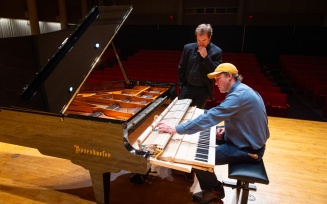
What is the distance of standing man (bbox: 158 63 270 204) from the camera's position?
169cm

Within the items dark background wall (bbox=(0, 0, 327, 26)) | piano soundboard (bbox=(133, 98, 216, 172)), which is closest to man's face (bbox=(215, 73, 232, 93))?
piano soundboard (bbox=(133, 98, 216, 172))

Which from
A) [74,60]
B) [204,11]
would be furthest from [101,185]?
[204,11]

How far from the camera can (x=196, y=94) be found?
276cm

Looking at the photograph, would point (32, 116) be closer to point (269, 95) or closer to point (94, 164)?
point (94, 164)

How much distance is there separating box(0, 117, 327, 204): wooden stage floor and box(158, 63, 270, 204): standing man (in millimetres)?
625

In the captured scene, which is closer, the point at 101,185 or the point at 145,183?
the point at 101,185

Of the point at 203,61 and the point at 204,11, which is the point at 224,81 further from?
the point at 204,11

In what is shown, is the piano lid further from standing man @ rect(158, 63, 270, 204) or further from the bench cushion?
the bench cushion

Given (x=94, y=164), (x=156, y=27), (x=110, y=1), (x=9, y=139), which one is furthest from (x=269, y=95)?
(x=110, y=1)

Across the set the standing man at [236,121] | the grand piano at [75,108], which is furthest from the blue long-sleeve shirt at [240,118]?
the grand piano at [75,108]

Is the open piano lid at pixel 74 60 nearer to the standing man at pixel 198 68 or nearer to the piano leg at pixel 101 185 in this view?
the piano leg at pixel 101 185

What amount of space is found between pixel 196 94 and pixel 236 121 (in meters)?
1.03

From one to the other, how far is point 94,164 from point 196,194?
1.02m

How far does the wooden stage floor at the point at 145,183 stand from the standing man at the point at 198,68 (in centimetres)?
91
